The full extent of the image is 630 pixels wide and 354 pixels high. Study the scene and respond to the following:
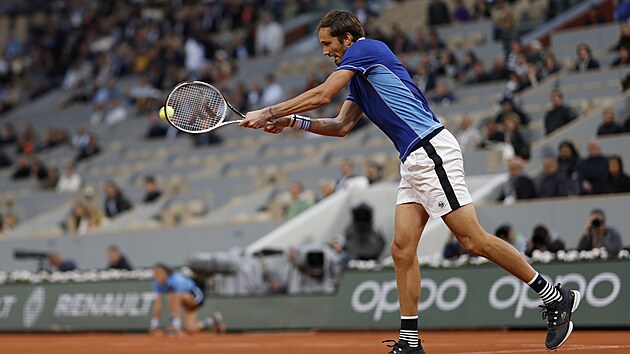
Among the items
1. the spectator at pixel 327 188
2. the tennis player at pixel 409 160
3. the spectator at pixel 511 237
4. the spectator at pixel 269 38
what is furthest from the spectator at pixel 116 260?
the spectator at pixel 269 38

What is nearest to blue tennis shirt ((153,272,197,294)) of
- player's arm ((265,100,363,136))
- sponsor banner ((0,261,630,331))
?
sponsor banner ((0,261,630,331))

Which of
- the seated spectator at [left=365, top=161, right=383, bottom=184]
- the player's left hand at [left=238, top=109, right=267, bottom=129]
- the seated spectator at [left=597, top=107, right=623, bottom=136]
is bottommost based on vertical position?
the seated spectator at [left=365, top=161, right=383, bottom=184]

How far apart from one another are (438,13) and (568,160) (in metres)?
12.1

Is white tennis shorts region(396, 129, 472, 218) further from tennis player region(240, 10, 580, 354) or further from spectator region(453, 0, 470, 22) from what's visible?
spectator region(453, 0, 470, 22)

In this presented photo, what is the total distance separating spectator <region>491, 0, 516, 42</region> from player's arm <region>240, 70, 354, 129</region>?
2053 cm

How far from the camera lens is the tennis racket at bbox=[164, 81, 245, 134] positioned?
9.17 metres

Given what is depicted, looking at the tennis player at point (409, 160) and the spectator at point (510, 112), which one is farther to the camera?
the spectator at point (510, 112)

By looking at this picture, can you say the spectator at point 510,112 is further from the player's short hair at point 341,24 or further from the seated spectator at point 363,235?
the player's short hair at point 341,24

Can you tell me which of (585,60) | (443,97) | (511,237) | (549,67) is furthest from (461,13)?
(511,237)

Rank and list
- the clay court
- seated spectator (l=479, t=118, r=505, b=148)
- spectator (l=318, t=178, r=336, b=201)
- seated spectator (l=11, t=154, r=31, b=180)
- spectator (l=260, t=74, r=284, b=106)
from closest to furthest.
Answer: the clay court → seated spectator (l=479, t=118, r=505, b=148) → spectator (l=318, t=178, r=336, b=201) → spectator (l=260, t=74, r=284, b=106) → seated spectator (l=11, t=154, r=31, b=180)

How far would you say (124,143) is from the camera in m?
32.3

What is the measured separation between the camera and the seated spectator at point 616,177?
17281 mm

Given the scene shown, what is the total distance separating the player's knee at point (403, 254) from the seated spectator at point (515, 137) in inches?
476

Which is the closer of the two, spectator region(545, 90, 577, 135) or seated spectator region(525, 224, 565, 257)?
seated spectator region(525, 224, 565, 257)
